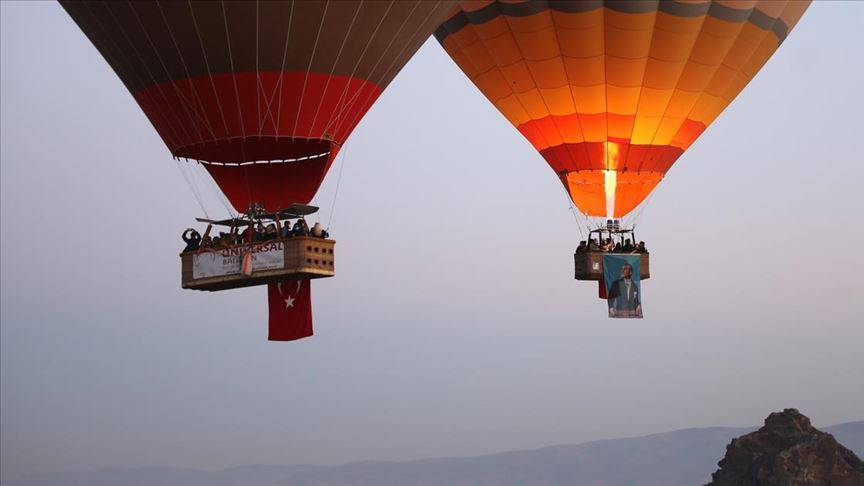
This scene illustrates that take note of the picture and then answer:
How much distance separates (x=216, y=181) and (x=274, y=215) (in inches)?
61.5

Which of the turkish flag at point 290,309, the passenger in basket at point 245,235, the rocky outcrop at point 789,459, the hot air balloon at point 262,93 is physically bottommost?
the rocky outcrop at point 789,459

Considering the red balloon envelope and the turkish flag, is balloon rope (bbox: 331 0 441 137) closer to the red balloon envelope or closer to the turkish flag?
the red balloon envelope

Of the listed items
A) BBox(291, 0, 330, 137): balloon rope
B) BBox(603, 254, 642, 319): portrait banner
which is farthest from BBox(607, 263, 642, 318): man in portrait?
BBox(291, 0, 330, 137): balloon rope

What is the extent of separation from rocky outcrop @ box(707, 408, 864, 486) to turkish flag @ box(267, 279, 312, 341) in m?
76.0

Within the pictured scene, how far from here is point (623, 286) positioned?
34.3 metres

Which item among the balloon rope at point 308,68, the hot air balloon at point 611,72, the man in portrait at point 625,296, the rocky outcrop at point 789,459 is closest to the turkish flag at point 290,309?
the balloon rope at point 308,68

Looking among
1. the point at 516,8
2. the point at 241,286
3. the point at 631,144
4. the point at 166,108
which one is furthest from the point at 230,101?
the point at 631,144

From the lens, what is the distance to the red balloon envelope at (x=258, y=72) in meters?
25.2

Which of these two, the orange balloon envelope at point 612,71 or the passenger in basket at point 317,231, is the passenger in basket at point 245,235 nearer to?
the passenger in basket at point 317,231

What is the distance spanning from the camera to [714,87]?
34.8 meters

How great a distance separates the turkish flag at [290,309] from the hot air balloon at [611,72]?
9.44 m

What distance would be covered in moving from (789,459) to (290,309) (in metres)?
77.3

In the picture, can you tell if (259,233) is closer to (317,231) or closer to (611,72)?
(317,231)

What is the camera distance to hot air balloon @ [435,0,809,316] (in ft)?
108
